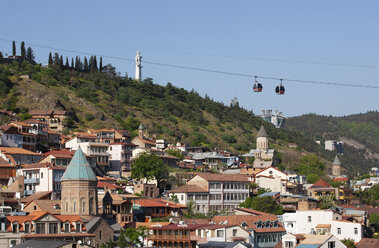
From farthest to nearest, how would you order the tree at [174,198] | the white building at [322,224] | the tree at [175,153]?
the tree at [175,153] → the tree at [174,198] → the white building at [322,224]

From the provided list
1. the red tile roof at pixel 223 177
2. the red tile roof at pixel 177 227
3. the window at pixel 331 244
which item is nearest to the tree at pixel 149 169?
the red tile roof at pixel 223 177

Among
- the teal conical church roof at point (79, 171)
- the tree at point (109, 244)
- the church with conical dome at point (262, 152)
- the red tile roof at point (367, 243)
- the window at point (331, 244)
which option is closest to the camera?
the tree at point (109, 244)

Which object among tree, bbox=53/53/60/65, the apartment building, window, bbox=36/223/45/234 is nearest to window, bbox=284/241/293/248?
the apartment building

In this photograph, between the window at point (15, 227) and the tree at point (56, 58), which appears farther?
the tree at point (56, 58)

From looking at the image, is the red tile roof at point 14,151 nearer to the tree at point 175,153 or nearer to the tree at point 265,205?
the tree at point 265,205

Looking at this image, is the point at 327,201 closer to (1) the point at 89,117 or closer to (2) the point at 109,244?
(2) the point at 109,244

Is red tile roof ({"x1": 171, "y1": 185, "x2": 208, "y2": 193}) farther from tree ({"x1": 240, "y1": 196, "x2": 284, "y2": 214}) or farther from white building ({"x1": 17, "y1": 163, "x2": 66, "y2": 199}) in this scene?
white building ({"x1": 17, "y1": 163, "x2": 66, "y2": 199})

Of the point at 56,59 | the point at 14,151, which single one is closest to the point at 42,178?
the point at 14,151
